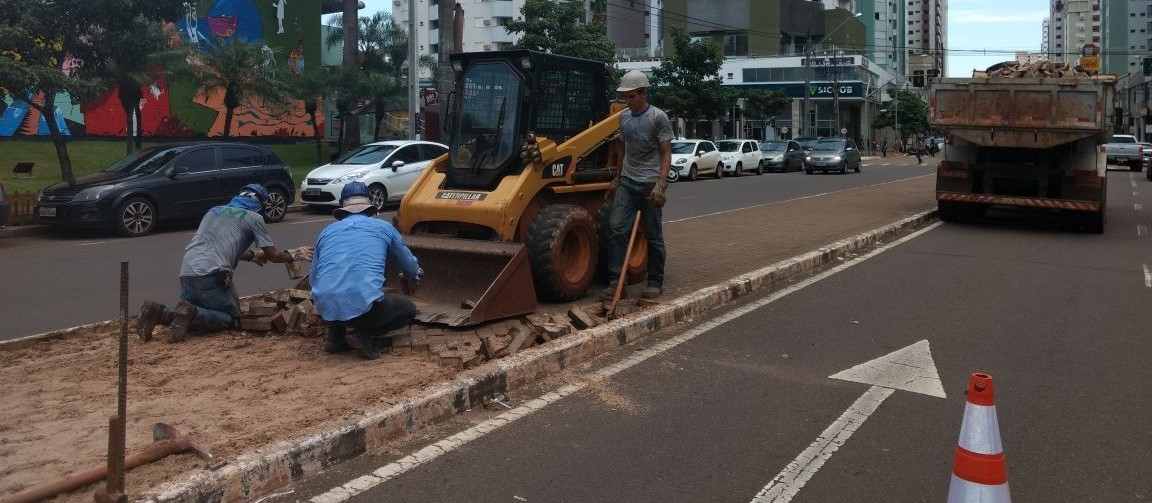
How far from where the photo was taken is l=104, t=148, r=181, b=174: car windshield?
53.1ft

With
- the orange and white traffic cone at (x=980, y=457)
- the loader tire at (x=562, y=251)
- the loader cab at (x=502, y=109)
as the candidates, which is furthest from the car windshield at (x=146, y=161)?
the orange and white traffic cone at (x=980, y=457)

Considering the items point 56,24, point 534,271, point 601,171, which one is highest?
point 56,24

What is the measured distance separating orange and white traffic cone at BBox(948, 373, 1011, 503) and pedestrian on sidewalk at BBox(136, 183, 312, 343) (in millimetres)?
5300

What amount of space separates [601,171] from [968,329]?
360 cm

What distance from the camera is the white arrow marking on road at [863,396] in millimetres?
4482

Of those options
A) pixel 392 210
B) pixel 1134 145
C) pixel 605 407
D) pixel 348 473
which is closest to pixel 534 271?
pixel 605 407

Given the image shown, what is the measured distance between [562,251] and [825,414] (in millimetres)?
3388

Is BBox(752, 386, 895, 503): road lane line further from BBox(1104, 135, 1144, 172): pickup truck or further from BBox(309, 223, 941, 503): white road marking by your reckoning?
BBox(1104, 135, 1144, 172): pickup truck

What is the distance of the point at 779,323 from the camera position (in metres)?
8.05

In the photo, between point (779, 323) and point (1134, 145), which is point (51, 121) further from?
point (1134, 145)

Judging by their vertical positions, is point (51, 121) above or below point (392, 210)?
above

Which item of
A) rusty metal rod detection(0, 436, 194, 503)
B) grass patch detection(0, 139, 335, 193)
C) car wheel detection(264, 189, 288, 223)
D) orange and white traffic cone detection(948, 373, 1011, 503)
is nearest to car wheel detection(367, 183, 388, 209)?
car wheel detection(264, 189, 288, 223)

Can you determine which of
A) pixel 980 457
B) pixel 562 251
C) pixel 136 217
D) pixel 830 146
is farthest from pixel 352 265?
pixel 830 146

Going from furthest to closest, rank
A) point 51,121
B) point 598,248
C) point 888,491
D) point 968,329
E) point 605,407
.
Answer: point 51,121 < point 598,248 < point 968,329 < point 605,407 < point 888,491
